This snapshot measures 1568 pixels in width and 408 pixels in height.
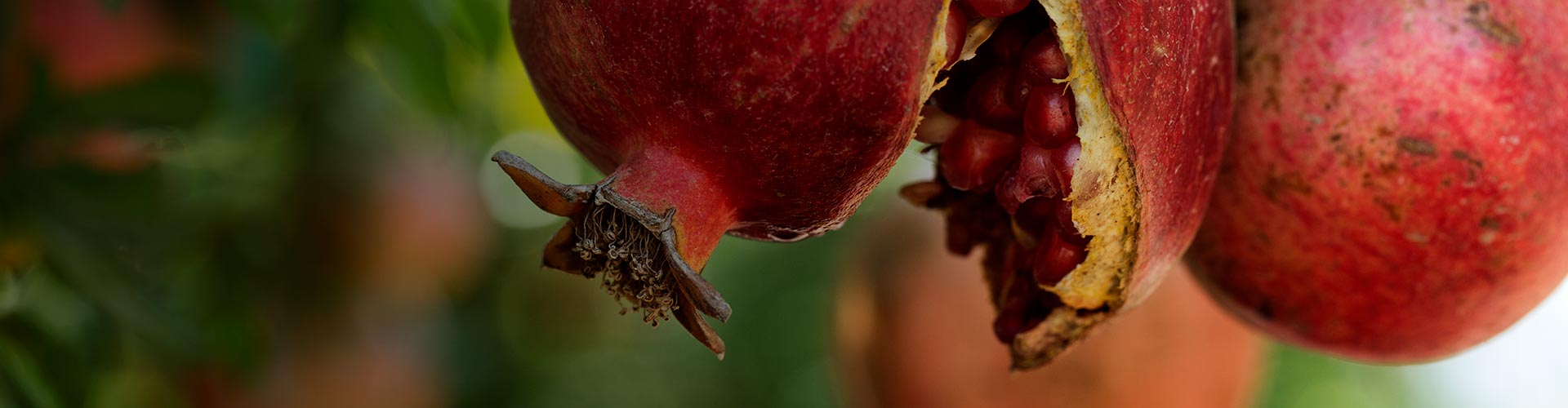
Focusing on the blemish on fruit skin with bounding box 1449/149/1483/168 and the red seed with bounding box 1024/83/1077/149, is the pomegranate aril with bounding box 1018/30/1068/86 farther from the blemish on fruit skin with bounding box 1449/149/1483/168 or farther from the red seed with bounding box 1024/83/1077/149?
the blemish on fruit skin with bounding box 1449/149/1483/168

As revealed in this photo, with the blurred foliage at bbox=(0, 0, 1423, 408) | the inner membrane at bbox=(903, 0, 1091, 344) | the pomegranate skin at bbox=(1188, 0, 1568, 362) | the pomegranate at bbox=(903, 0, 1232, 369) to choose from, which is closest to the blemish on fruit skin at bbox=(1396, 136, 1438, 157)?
the pomegranate skin at bbox=(1188, 0, 1568, 362)

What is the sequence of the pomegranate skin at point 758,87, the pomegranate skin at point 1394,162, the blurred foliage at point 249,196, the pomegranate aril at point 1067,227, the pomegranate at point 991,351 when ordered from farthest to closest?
the pomegranate at point 991,351
the blurred foliage at point 249,196
the pomegranate skin at point 1394,162
the pomegranate aril at point 1067,227
the pomegranate skin at point 758,87

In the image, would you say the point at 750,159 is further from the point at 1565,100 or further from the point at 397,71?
the point at 397,71

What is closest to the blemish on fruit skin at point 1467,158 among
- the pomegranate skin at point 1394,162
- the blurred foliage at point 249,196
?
the pomegranate skin at point 1394,162

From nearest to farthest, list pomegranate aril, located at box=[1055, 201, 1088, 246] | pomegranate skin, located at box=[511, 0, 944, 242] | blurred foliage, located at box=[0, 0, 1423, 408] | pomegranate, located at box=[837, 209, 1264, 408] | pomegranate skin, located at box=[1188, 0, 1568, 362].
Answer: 1. pomegranate skin, located at box=[511, 0, 944, 242]
2. pomegranate aril, located at box=[1055, 201, 1088, 246]
3. pomegranate skin, located at box=[1188, 0, 1568, 362]
4. blurred foliage, located at box=[0, 0, 1423, 408]
5. pomegranate, located at box=[837, 209, 1264, 408]

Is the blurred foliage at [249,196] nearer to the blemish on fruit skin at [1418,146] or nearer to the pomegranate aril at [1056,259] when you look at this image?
the pomegranate aril at [1056,259]

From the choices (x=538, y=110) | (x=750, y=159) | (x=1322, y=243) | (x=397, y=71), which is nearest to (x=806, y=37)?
(x=750, y=159)

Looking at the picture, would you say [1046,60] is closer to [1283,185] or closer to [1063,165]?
[1063,165]
